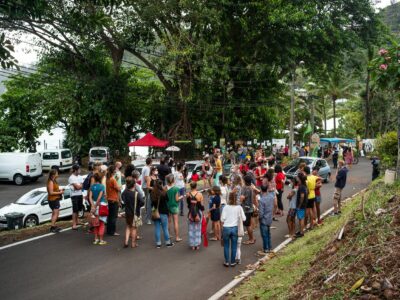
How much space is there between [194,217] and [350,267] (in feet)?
14.9

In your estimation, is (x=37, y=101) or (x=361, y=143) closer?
(x=37, y=101)

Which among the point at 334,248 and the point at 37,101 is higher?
the point at 37,101

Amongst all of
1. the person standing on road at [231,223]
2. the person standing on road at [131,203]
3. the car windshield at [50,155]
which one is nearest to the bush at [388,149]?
the person standing on road at [231,223]

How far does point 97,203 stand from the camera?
10.3 m

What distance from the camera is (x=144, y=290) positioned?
766 cm

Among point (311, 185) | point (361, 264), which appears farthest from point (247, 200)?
point (361, 264)

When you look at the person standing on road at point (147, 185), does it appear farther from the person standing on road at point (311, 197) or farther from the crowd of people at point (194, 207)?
the person standing on road at point (311, 197)

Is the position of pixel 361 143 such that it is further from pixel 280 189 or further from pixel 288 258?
pixel 288 258

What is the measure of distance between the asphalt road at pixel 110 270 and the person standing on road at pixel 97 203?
0.87ft

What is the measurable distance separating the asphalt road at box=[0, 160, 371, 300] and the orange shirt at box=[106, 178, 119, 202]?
40.9 inches

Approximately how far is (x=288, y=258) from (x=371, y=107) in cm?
4316

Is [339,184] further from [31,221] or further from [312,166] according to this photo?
[31,221]

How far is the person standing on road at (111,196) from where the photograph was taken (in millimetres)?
10769

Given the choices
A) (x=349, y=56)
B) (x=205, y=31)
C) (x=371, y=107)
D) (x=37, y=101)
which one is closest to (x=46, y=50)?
(x=37, y=101)
